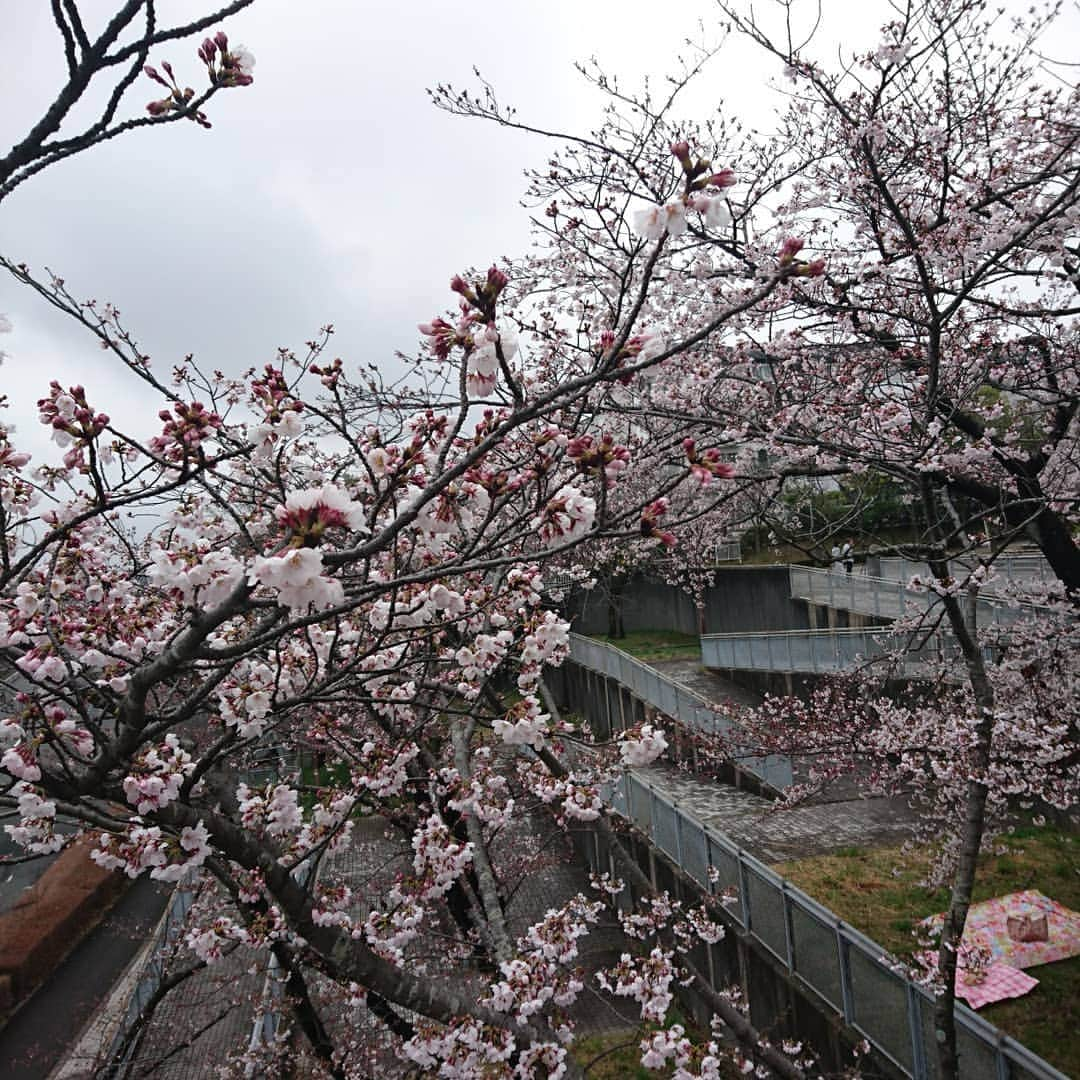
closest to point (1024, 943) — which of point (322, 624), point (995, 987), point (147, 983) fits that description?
point (995, 987)

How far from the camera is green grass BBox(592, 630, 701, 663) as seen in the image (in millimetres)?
21812

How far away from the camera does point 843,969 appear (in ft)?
19.5

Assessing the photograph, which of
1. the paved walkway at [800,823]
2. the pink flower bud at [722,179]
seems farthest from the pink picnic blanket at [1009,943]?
the pink flower bud at [722,179]

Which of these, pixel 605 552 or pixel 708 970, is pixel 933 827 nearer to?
pixel 708 970

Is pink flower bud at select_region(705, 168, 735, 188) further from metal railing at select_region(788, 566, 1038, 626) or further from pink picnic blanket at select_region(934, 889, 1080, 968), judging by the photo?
metal railing at select_region(788, 566, 1038, 626)

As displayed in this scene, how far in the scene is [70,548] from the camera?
4.00m

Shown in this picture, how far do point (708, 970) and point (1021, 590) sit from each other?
5.93 metres

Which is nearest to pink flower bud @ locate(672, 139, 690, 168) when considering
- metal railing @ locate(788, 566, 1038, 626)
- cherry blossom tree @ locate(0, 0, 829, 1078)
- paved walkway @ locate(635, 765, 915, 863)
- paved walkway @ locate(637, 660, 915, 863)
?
cherry blossom tree @ locate(0, 0, 829, 1078)

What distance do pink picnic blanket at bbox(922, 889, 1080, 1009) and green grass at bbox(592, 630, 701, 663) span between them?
525 inches

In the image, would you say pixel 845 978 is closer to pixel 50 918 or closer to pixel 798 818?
pixel 798 818

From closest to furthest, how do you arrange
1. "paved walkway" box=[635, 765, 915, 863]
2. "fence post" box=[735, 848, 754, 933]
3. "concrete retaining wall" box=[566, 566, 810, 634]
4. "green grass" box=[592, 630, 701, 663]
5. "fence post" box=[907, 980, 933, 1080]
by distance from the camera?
1. "fence post" box=[907, 980, 933, 1080]
2. "fence post" box=[735, 848, 754, 933]
3. "paved walkway" box=[635, 765, 915, 863]
4. "concrete retaining wall" box=[566, 566, 810, 634]
5. "green grass" box=[592, 630, 701, 663]

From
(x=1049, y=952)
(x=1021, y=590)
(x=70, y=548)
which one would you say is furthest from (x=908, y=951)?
(x=70, y=548)

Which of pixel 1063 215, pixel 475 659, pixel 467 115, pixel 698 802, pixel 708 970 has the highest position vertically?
pixel 467 115

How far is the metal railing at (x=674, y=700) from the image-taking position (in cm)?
1101
